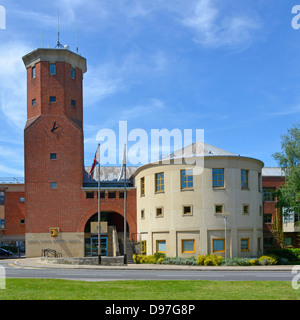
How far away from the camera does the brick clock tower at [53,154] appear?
166ft

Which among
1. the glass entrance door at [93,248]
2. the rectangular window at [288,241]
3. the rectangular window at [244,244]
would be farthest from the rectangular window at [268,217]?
the glass entrance door at [93,248]

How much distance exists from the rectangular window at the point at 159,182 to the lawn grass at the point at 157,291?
900 inches

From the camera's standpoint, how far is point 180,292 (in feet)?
54.8

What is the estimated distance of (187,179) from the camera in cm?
4116

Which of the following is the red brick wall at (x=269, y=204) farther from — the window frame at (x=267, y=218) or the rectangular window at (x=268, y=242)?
the rectangular window at (x=268, y=242)

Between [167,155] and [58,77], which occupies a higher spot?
[58,77]

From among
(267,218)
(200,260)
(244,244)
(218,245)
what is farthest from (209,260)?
(267,218)

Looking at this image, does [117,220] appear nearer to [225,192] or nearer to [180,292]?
[225,192]

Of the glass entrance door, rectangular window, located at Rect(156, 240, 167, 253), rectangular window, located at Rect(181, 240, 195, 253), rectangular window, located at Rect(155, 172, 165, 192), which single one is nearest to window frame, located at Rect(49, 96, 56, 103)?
the glass entrance door

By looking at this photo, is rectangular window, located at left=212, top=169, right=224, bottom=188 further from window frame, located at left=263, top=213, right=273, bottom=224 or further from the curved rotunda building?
window frame, located at left=263, top=213, right=273, bottom=224

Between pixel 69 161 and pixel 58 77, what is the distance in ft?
32.8

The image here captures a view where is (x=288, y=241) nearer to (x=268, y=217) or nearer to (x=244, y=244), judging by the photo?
(x=268, y=217)

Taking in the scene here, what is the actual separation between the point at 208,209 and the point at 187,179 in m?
3.35
